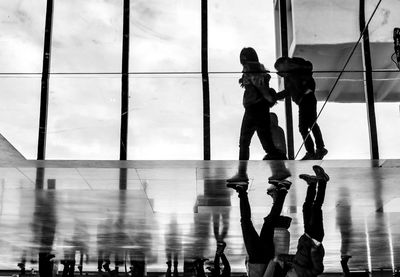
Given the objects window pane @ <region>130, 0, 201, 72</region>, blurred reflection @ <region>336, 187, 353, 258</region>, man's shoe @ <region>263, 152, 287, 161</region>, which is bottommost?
blurred reflection @ <region>336, 187, 353, 258</region>

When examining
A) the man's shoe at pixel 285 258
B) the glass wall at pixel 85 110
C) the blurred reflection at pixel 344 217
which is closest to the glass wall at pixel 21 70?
the glass wall at pixel 85 110

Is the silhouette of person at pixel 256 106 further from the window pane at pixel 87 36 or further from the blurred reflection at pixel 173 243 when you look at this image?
the blurred reflection at pixel 173 243

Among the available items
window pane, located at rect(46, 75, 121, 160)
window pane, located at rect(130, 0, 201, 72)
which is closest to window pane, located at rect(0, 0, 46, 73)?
window pane, located at rect(46, 75, 121, 160)

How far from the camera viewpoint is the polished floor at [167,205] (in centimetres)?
930

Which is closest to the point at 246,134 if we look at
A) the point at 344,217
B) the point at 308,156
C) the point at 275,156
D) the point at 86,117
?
the point at 275,156

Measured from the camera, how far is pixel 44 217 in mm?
13227

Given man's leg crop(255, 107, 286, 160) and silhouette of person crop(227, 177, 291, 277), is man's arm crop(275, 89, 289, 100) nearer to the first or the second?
man's leg crop(255, 107, 286, 160)

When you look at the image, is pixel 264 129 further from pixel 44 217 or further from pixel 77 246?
pixel 77 246

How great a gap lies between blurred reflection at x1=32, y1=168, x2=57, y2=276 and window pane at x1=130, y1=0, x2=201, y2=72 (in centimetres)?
249

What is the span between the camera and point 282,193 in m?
7.95

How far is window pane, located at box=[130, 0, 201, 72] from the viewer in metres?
10.1

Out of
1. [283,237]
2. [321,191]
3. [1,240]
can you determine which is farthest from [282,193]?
[1,240]

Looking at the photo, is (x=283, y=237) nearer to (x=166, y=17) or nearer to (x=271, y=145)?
(x=271, y=145)

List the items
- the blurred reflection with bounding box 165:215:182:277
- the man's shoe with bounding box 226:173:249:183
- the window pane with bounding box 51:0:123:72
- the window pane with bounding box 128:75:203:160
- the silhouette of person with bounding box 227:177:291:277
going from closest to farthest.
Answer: the silhouette of person with bounding box 227:177:291:277 < the window pane with bounding box 128:75:203:160 < the man's shoe with bounding box 226:173:249:183 < the window pane with bounding box 51:0:123:72 < the blurred reflection with bounding box 165:215:182:277
